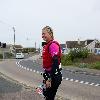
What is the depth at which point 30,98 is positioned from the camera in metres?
10.6

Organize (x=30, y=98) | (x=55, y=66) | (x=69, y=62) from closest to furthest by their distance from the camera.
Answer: (x=55, y=66) < (x=30, y=98) < (x=69, y=62)

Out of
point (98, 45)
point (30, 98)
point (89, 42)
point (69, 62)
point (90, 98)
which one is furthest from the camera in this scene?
point (89, 42)

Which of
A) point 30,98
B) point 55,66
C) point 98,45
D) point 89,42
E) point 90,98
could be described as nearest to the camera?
point 55,66

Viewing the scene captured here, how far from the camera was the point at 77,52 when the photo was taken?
54281 millimetres

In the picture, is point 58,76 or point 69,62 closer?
point 58,76

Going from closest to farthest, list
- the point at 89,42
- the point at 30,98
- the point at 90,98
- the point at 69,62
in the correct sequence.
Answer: the point at 30,98, the point at 90,98, the point at 69,62, the point at 89,42

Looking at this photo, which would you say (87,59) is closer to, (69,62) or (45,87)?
(69,62)

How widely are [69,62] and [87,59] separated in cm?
285

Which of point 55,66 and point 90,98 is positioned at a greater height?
point 55,66

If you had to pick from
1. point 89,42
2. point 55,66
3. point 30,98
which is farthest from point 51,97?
point 89,42

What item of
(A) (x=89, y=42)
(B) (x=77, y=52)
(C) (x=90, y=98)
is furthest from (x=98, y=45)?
(C) (x=90, y=98)

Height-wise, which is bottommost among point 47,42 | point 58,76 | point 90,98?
point 90,98

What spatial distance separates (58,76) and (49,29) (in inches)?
31.4

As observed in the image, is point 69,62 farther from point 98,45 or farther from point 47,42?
point 98,45
